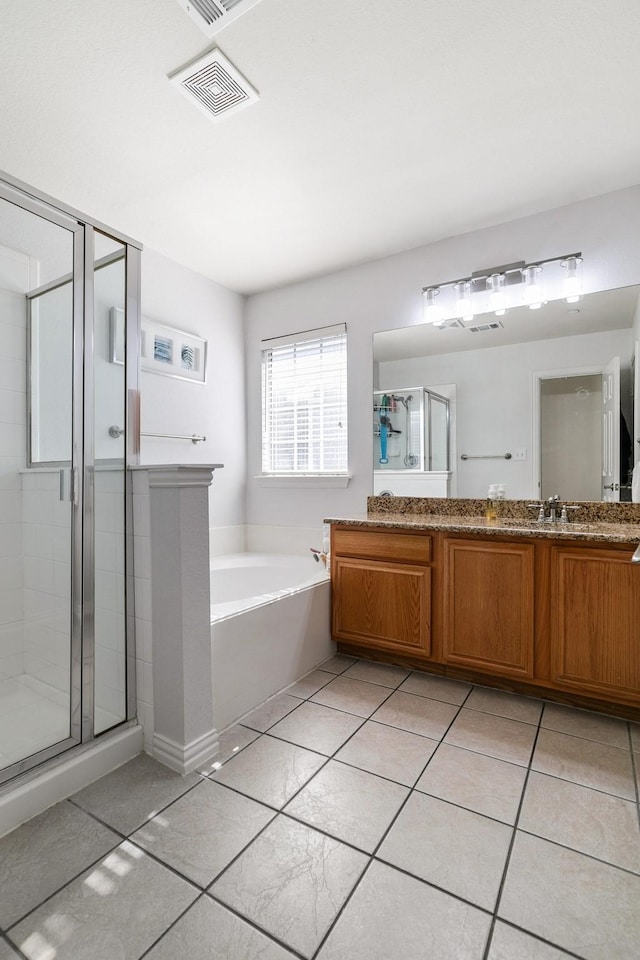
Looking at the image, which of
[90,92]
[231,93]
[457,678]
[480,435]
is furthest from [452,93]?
[457,678]

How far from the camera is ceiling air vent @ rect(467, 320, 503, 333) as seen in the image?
8.84ft

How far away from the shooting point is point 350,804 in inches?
57.6

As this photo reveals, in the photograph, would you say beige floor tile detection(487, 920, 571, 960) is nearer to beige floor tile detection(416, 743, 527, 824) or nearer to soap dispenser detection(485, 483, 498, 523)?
beige floor tile detection(416, 743, 527, 824)

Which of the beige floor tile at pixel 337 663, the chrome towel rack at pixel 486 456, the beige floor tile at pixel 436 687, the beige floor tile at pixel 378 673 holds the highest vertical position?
the chrome towel rack at pixel 486 456

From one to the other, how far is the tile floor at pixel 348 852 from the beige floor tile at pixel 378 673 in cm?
44

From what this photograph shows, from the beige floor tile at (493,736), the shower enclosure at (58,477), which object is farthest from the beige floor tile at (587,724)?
the shower enclosure at (58,477)

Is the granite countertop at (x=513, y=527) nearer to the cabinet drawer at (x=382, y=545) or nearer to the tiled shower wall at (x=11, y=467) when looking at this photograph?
the cabinet drawer at (x=382, y=545)

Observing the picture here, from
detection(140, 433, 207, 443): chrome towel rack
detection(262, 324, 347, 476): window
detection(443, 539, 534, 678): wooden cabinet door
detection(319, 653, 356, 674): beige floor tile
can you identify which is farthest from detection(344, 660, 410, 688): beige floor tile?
detection(140, 433, 207, 443): chrome towel rack

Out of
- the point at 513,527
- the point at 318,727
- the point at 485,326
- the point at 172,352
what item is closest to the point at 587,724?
the point at 513,527

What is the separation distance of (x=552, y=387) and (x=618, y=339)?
1.20 feet

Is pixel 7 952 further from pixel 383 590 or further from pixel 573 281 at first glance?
pixel 573 281

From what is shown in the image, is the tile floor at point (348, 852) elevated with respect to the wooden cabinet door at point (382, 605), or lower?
lower

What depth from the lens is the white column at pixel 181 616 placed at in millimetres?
1618

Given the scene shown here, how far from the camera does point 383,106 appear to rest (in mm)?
1830
